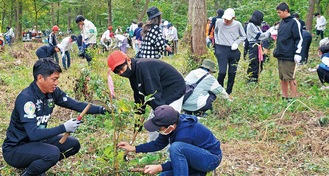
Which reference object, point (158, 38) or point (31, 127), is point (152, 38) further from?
point (31, 127)

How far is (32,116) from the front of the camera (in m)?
3.41

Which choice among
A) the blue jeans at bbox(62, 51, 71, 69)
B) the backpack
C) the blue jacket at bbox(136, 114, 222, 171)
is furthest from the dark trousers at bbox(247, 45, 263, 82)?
the blue jeans at bbox(62, 51, 71, 69)

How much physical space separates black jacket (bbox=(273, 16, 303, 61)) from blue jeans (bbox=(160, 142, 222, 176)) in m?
3.10

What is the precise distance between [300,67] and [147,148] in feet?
23.0

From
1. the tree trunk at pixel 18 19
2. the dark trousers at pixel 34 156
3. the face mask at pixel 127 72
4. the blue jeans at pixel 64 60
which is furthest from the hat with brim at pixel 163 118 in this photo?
the tree trunk at pixel 18 19

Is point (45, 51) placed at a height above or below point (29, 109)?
above

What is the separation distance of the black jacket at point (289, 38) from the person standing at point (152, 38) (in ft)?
5.90

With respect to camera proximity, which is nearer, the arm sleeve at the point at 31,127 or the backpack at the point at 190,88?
the arm sleeve at the point at 31,127

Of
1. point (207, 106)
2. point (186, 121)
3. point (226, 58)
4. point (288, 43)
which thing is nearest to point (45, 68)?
point (186, 121)

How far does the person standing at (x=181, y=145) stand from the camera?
317 cm

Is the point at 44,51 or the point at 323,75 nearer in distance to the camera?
the point at 323,75

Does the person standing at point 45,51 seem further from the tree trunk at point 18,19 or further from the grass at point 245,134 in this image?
the tree trunk at point 18,19

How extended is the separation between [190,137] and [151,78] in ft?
2.56

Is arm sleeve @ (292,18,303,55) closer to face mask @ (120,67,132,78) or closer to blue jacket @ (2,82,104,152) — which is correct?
face mask @ (120,67,132,78)
